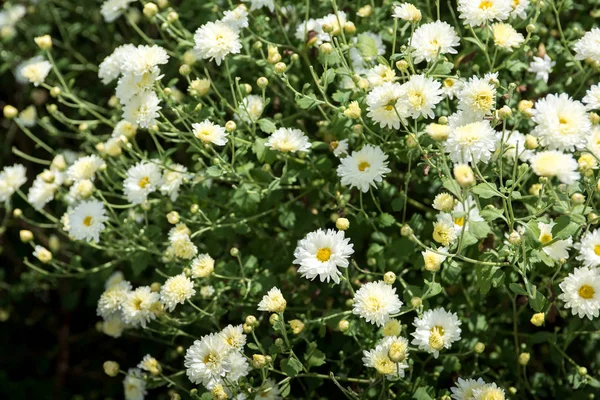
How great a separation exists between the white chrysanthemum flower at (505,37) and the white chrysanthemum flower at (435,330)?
2.07ft

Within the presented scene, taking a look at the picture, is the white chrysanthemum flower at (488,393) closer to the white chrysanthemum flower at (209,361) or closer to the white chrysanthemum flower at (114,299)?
the white chrysanthemum flower at (209,361)

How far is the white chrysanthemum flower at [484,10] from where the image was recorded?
5.06ft

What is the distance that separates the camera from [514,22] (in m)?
1.82

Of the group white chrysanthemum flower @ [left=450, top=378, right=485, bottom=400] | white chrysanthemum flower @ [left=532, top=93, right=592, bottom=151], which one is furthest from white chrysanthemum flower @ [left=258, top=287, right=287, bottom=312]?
white chrysanthemum flower @ [left=532, top=93, right=592, bottom=151]

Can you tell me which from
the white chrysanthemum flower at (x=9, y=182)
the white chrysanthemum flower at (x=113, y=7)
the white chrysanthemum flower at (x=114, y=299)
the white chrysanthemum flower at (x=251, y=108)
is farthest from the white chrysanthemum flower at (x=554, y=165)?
the white chrysanthemum flower at (x=9, y=182)

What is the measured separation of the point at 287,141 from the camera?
5.34 ft

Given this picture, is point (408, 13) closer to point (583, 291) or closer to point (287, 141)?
point (287, 141)

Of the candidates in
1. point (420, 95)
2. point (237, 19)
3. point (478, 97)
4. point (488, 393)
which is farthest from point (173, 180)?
point (488, 393)

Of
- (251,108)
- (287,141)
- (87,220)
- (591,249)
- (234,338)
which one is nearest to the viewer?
(591,249)

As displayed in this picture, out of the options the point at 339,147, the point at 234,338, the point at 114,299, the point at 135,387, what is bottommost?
the point at 135,387

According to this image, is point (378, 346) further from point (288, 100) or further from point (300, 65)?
point (300, 65)

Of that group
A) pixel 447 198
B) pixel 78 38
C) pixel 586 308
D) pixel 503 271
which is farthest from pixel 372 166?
pixel 78 38

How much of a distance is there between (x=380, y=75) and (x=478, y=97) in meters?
0.25

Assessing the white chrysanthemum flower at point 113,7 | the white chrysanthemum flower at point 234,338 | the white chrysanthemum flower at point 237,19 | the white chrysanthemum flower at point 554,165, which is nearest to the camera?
the white chrysanthemum flower at point 554,165
